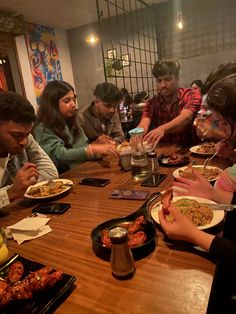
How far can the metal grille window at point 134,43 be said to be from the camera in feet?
16.5

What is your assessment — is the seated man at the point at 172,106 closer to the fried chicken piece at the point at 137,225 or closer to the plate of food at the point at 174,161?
the plate of food at the point at 174,161

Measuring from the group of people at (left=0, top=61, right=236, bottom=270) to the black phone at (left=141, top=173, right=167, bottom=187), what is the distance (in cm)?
17

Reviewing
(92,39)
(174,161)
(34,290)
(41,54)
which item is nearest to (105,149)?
(174,161)

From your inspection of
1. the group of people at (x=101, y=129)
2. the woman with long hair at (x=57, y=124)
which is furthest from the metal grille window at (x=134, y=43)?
the woman with long hair at (x=57, y=124)

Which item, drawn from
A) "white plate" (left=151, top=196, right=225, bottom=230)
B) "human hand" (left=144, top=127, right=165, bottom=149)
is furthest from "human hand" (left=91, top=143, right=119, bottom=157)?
"white plate" (left=151, top=196, right=225, bottom=230)

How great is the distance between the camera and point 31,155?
5.85 feet

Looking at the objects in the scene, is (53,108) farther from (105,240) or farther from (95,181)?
(105,240)

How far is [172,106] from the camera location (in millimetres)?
2404

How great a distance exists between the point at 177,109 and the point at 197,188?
4.62ft

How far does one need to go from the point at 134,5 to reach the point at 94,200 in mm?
4734

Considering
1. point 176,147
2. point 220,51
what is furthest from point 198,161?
point 220,51

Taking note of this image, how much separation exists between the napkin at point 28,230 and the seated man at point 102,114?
1480 millimetres

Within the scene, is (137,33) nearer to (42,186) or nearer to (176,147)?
(176,147)

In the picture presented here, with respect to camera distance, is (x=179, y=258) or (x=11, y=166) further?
(x=11, y=166)
